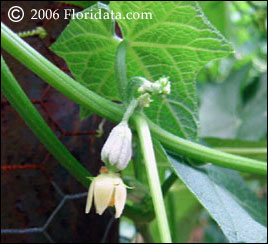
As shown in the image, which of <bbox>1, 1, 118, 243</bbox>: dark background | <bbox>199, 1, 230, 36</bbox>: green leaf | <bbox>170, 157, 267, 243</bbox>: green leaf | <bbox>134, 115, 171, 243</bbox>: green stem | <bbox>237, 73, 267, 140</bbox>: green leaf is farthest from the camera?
<bbox>199, 1, 230, 36</bbox>: green leaf

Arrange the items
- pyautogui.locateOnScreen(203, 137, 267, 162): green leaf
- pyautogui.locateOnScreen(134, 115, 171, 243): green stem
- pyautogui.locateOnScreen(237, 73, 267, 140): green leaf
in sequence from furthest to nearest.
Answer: pyautogui.locateOnScreen(237, 73, 267, 140): green leaf → pyautogui.locateOnScreen(203, 137, 267, 162): green leaf → pyautogui.locateOnScreen(134, 115, 171, 243): green stem

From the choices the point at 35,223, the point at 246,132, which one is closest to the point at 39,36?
the point at 35,223

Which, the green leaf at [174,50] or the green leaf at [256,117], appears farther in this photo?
the green leaf at [256,117]

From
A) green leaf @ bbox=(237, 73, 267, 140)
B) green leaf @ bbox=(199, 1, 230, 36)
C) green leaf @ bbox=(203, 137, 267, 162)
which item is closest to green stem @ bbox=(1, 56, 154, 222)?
green leaf @ bbox=(203, 137, 267, 162)

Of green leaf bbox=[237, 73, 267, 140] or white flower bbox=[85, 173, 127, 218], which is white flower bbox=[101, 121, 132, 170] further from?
green leaf bbox=[237, 73, 267, 140]

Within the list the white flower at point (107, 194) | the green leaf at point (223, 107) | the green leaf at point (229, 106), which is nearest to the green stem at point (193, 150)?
the white flower at point (107, 194)

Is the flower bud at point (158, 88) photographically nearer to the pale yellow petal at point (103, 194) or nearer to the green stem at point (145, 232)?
the pale yellow petal at point (103, 194)
